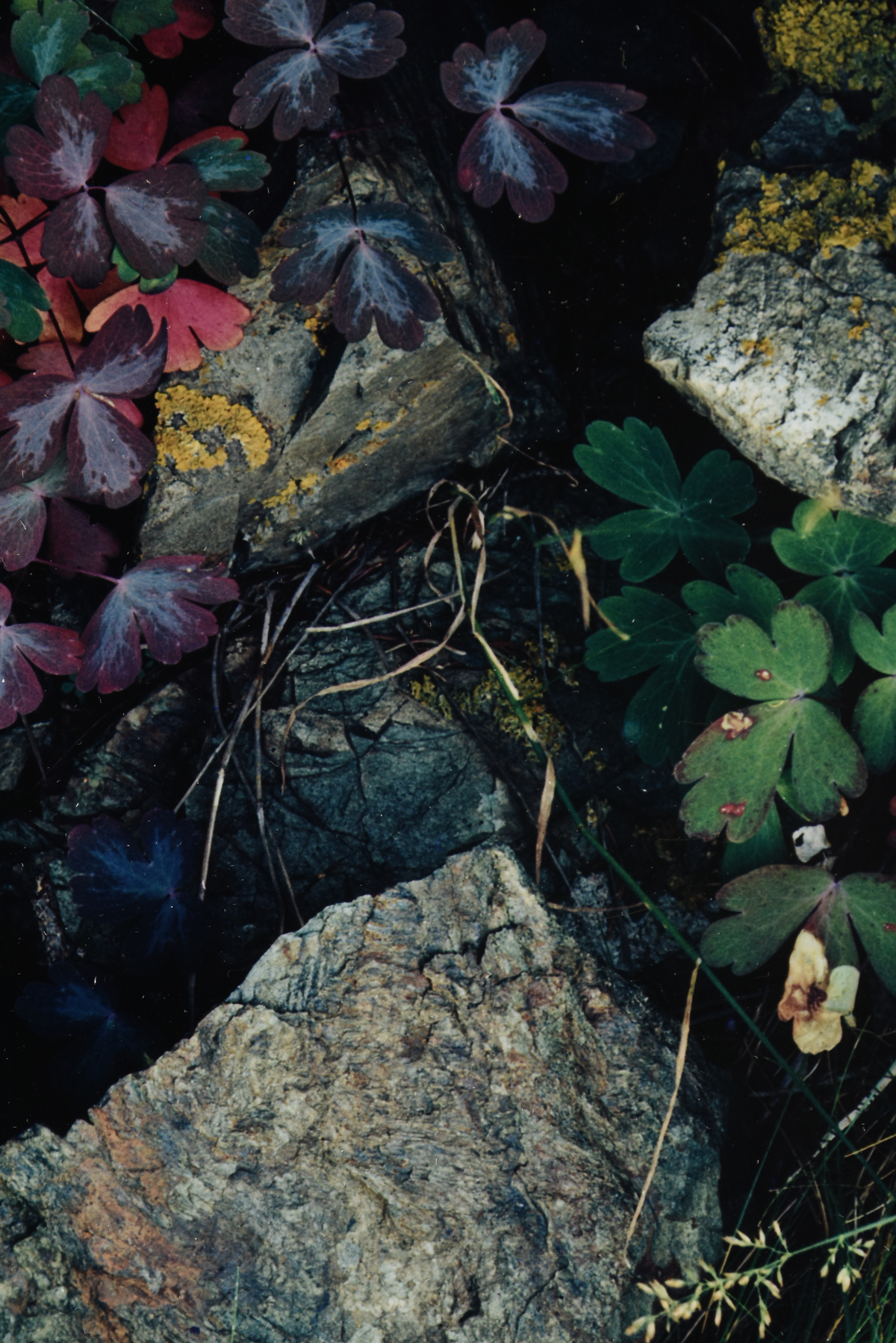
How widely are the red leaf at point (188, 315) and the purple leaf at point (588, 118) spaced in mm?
868

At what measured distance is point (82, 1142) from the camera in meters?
1.84

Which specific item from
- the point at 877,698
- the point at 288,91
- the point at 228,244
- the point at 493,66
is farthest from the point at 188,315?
the point at 877,698

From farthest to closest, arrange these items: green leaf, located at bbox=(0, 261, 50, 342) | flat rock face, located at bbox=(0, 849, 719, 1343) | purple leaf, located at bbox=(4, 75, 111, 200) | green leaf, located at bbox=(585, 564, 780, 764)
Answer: green leaf, located at bbox=(585, 564, 780, 764), green leaf, located at bbox=(0, 261, 50, 342), purple leaf, located at bbox=(4, 75, 111, 200), flat rock face, located at bbox=(0, 849, 719, 1343)

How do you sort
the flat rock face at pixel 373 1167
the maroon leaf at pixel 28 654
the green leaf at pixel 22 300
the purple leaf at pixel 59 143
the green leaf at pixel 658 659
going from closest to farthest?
1. the flat rock face at pixel 373 1167
2. the purple leaf at pixel 59 143
3. the green leaf at pixel 22 300
4. the green leaf at pixel 658 659
5. the maroon leaf at pixel 28 654

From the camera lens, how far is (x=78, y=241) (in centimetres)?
202

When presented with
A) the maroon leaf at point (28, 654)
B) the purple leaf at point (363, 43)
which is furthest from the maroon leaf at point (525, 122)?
the maroon leaf at point (28, 654)

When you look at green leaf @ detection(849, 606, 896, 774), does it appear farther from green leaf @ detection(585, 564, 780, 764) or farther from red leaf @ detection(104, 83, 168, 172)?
red leaf @ detection(104, 83, 168, 172)

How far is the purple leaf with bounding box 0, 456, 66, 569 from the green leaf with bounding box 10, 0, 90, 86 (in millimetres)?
967

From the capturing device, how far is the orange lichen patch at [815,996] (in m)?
2.01

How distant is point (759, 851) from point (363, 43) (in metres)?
2.13

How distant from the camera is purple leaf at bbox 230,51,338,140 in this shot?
77.7 inches

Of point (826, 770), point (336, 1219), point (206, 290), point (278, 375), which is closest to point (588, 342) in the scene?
point (278, 375)

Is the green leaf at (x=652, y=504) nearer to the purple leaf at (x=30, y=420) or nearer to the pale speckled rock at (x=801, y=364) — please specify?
the pale speckled rock at (x=801, y=364)

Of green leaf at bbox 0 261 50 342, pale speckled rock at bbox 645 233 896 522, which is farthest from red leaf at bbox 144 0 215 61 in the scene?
pale speckled rock at bbox 645 233 896 522
